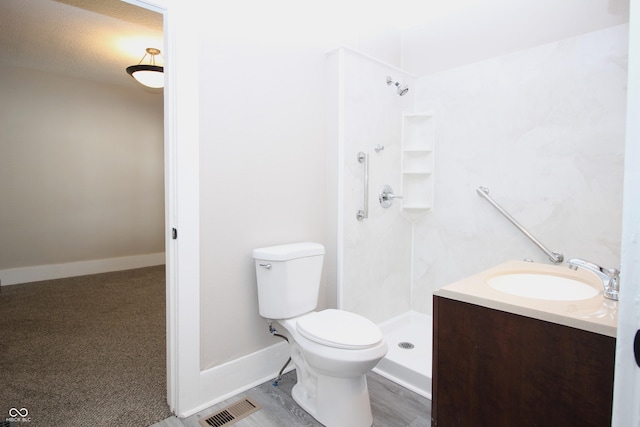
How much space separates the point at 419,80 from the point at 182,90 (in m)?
1.86

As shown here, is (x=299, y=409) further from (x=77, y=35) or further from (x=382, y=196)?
(x=77, y=35)

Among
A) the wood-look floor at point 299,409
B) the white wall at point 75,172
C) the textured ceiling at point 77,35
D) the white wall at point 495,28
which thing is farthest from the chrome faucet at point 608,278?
the white wall at point 75,172

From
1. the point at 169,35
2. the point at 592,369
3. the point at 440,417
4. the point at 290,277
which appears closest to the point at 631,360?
the point at 592,369

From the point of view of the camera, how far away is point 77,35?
295 centimetres

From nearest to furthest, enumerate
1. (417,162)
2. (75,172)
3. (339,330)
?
(339,330), (417,162), (75,172)

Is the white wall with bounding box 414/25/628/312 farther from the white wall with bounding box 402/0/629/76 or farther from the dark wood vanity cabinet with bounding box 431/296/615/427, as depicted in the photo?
the dark wood vanity cabinet with bounding box 431/296/615/427

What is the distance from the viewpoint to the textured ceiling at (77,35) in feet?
8.11

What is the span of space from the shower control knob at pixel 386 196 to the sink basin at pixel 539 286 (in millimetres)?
1169

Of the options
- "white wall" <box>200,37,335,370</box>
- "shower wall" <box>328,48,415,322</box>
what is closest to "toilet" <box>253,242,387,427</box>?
"white wall" <box>200,37,335,370</box>

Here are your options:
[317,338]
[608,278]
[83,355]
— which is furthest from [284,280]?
[83,355]

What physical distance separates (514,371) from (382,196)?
160 cm

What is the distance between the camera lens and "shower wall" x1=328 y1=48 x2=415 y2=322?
2.21 meters

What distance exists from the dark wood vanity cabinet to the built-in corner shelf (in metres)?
1.65

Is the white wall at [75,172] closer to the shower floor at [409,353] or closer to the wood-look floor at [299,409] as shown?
the wood-look floor at [299,409]
